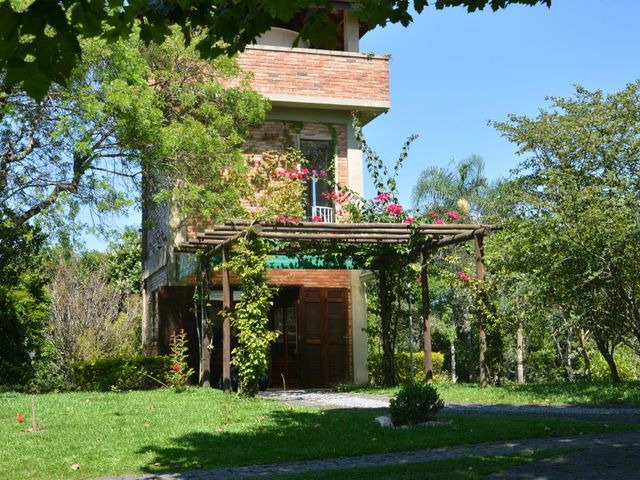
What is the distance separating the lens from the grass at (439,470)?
5992 mm

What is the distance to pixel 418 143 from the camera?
17.0 metres

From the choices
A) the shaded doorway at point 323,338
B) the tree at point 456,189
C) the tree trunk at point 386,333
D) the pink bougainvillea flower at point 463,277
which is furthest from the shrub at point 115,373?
the tree at point 456,189

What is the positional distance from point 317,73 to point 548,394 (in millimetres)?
9781

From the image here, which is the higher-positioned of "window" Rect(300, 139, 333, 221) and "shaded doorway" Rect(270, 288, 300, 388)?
"window" Rect(300, 139, 333, 221)

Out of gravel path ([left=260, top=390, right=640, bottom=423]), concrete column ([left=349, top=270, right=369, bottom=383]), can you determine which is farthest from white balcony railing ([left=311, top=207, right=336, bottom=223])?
gravel path ([left=260, top=390, right=640, bottom=423])

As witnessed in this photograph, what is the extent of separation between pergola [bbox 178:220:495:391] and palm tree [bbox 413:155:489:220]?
14707 millimetres

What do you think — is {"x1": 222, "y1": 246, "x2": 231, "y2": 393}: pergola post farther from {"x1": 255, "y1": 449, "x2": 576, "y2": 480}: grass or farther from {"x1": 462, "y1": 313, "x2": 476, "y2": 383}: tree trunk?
{"x1": 462, "y1": 313, "x2": 476, "y2": 383}: tree trunk

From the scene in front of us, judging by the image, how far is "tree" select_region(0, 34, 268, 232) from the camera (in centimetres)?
1422

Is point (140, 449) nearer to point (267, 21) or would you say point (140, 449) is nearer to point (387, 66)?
point (267, 21)

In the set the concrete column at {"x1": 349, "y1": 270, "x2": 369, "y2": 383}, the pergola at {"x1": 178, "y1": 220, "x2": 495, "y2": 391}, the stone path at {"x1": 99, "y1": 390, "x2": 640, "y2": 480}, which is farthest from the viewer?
the concrete column at {"x1": 349, "y1": 270, "x2": 369, "y2": 383}

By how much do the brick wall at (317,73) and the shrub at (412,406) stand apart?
35.7 feet

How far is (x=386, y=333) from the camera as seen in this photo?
16953 millimetres

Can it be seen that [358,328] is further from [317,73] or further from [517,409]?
[517,409]

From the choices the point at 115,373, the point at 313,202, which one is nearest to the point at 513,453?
the point at 115,373
